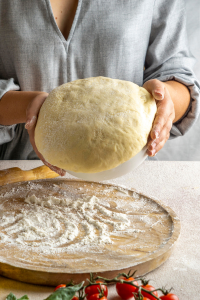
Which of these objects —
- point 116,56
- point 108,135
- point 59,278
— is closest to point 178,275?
point 59,278

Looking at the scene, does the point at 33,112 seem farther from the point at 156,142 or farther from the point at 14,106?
the point at 156,142

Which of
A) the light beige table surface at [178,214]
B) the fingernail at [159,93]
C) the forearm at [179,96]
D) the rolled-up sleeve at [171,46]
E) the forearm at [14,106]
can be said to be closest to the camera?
the light beige table surface at [178,214]

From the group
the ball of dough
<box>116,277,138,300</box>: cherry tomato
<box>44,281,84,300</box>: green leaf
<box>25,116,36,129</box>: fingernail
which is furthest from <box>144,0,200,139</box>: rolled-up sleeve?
<box>44,281,84,300</box>: green leaf

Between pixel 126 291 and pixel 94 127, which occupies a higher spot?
pixel 94 127

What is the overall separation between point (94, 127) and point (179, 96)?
62cm

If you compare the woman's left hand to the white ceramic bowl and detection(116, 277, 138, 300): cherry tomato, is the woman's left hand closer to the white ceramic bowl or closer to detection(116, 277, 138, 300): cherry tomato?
the white ceramic bowl

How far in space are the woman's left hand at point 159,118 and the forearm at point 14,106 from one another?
0.45m

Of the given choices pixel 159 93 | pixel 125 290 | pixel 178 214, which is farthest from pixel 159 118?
pixel 125 290

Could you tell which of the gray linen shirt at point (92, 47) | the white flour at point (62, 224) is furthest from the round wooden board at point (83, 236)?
the gray linen shirt at point (92, 47)

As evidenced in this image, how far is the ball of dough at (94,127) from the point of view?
844 millimetres

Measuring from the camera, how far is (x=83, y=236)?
35.8 inches

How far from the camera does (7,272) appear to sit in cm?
75

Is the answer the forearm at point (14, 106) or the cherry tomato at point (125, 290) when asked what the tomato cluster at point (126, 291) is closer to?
the cherry tomato at point (125, 290)

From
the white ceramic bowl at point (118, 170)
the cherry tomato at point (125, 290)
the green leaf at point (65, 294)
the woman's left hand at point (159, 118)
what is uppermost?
the woman's left hand at point (159, 118)
